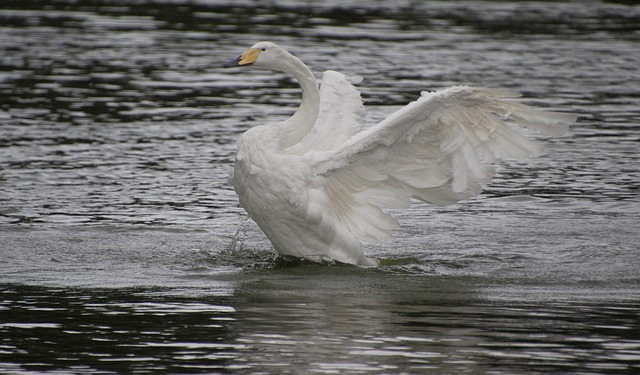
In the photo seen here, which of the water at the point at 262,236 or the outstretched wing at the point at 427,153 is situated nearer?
the water at the point at 262,236

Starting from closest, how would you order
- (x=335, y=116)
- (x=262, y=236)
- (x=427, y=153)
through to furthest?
(x=427, y=153), (x=335, y=116), (x=262, y=236)

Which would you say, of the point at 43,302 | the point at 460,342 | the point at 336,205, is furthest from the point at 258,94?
the point at 460,342

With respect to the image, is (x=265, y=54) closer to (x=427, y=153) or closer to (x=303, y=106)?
(x=303, y=106)

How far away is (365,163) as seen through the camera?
10180 mm

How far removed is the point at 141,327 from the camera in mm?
8125

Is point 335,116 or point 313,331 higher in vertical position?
point 335,116

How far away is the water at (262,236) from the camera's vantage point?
7645mm

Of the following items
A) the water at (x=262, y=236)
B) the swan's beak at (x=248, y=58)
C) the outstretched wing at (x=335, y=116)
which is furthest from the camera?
the outstretched wing at (x=335, y=116)

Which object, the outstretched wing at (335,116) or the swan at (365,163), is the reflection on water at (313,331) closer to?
the swan at (365,163)

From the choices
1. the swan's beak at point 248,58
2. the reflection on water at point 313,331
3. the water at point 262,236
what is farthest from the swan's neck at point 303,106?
the reflection on water at point 313,331

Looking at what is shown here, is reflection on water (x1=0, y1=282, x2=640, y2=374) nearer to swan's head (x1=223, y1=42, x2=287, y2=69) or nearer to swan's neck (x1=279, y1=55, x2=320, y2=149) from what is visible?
swan's neck (x1=279, y1=55, x2=320, y2=149)

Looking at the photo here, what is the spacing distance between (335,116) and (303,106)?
134 centimetres

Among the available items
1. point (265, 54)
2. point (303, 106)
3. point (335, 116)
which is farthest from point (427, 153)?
point (335, 116)

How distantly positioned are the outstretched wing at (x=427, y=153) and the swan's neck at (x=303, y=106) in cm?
35
